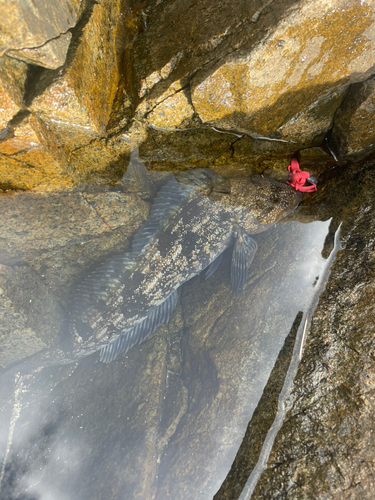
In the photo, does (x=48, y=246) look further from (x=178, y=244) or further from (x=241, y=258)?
(x=241, y=258)

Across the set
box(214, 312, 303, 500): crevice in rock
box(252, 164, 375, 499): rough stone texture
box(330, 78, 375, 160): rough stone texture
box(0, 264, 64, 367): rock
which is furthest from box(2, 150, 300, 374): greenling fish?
box(252, 164, 375, 499): rough stone texture

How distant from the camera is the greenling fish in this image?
125 inches

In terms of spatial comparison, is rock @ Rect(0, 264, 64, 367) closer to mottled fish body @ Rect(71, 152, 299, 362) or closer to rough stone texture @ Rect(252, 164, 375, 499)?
mottled fish body @ Rect(71, 152, 299, 362)

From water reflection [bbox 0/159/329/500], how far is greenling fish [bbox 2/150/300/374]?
203mm

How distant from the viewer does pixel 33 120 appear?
196cm

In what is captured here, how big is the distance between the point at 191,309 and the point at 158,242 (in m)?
0.99

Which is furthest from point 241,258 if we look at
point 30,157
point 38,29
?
point 38,29

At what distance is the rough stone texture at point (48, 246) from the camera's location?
2766 millimetres

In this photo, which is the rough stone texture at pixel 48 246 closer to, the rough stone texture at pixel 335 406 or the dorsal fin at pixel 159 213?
the dorsal fin at pixel 159 213

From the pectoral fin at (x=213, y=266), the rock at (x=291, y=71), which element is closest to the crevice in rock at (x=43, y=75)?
the rock at (x=291, y=71)

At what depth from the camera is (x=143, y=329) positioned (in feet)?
11.9

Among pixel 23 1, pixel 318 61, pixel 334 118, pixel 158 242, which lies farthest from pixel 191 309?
pixel 23 1

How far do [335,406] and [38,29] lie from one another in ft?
9.00

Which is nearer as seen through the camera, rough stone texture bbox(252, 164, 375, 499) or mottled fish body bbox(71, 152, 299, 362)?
rough stone texture bbox(252, 164, 375, 499)
